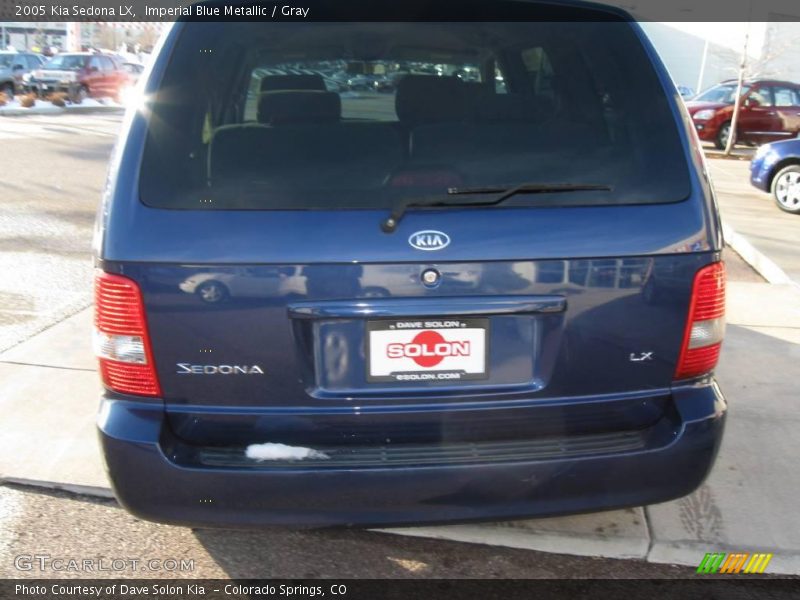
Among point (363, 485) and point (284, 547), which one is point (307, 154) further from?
point (284, 547)

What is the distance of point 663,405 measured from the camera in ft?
8.57

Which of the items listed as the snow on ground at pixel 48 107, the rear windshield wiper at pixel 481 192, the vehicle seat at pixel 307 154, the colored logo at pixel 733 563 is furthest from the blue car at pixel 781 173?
the snow on ground at pixel 48 107

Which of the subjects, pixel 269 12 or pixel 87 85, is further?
pixel 87 85

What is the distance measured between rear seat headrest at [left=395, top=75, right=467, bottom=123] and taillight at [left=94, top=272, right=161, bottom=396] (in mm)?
1086

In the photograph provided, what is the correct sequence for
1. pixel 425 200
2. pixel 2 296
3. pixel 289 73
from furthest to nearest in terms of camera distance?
pixel 2 296, pixel 289 73, pixel 425 200

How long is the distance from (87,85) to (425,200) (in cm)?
2767

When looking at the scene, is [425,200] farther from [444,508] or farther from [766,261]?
[766,261]

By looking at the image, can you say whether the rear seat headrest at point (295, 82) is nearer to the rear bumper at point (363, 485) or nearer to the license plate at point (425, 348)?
the license plate at point (425, 348)

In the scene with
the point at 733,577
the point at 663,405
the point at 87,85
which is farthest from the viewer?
the point at 87,85

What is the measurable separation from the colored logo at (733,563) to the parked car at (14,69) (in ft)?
94.0

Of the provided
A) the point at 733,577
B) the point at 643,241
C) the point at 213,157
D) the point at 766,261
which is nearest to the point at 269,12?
the point at 213,157

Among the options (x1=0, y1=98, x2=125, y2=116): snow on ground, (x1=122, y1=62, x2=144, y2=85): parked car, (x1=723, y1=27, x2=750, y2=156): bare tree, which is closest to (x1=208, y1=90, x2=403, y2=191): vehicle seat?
(x1=723, y1=27, x2=750, y2=156): bare tree

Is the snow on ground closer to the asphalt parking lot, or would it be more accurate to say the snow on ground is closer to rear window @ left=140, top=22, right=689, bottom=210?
the asphalt parking lot

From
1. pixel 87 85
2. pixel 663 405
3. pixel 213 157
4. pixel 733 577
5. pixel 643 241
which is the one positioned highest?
pixel 213 157
